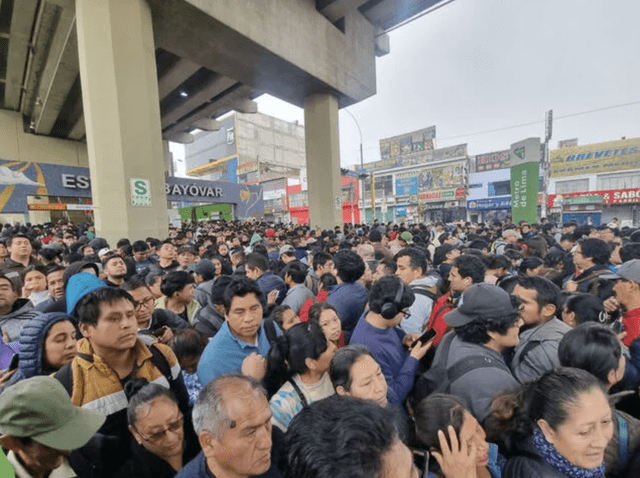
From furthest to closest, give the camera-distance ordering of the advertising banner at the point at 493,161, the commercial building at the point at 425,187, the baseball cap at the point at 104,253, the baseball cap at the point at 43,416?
1. the commercial building at the point at 425,187
2. the advertising banner at the point at 493,161
3. the baseball cap at the point at 104,253
4. the baseball cap at the point at 43,416

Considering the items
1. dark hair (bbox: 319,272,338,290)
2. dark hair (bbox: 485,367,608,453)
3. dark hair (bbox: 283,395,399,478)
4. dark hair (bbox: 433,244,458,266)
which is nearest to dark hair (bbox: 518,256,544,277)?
dark hair (bbox: 433,244,458,266)

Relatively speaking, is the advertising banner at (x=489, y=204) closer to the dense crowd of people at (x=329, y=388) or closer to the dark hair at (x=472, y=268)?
the dense crowd of people at (x=329, y=388)

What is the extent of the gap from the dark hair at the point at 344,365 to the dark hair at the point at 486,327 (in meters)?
0.67

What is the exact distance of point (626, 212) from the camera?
74.5ft

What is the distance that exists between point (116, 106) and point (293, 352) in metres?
7.99

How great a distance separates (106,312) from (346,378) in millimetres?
1277

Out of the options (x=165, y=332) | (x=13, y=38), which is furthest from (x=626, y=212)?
(x=13, y=38)

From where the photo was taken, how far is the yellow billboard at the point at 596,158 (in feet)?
77.0

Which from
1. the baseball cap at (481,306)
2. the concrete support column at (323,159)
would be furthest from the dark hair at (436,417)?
the concrete support column at (323,159)

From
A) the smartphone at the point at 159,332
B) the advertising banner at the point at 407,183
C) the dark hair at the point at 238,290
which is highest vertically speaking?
the advertising banner at the point at 407,183

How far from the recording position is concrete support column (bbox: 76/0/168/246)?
6.93 m

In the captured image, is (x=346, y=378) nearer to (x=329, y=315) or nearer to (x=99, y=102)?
(x=329, y=315)

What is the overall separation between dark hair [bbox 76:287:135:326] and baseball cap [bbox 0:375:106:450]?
0.50m

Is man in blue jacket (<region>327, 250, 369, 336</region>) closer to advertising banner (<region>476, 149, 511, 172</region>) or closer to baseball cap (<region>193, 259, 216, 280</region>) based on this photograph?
baseball cap (<region>193, 259, 216, 280</region>)
